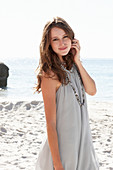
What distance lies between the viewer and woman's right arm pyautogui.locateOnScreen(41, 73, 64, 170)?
184cm

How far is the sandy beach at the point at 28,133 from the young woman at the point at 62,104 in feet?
6.85

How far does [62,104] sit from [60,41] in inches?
16.8

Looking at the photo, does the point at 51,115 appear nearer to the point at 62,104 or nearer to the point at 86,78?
the point at 62,104

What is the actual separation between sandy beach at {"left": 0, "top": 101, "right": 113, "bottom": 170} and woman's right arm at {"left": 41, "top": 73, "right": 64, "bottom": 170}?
7.19ft

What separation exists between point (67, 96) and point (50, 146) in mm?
353

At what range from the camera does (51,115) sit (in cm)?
185

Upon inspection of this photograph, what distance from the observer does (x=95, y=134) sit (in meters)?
5.51

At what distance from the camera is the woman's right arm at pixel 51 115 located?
6.04ft

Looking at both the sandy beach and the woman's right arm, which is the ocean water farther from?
the sandy beach

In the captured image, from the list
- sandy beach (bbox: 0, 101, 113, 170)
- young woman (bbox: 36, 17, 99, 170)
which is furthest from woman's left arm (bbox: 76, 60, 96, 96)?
sandy beach (bbox: 0, 101, 113, 170)

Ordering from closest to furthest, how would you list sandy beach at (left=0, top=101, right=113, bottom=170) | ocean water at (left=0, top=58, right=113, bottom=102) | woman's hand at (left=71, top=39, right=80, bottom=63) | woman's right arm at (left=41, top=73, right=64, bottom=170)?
1. woman's right arm at (left=41, top=73, right=64, bottom=170)
2. woman's hand at (left=71, top=39, right=80, bottom=63)
3. sandy beach at (left=0, top=101, right=113, bottom=170)
4. ocean water at (left=0, top=58, right=113, bottom=102)

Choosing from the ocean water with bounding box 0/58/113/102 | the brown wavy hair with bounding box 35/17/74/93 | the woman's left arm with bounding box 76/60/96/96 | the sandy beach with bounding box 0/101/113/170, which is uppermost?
the brown wavy hair with bounding box 35/17/74/93

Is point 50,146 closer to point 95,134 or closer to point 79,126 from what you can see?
point 79,126

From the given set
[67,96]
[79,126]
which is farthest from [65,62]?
[79,126]
